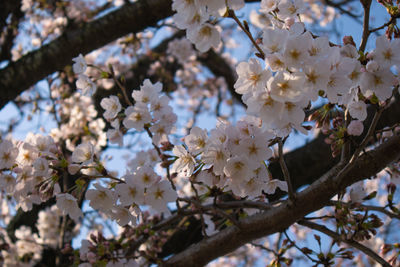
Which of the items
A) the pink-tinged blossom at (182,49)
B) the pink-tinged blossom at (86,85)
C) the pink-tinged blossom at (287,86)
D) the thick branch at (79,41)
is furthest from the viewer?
the pink-tinged blossom at (182,49)

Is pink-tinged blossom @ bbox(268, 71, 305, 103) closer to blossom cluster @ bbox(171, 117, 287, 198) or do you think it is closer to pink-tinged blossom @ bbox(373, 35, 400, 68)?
blossom cluster @ bbox(171, 117, 287, 198)

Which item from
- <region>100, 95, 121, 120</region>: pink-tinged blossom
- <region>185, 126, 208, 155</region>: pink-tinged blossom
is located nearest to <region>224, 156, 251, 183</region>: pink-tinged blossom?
<region>185, 126, 208, 155</region>: pink-tinged blossom

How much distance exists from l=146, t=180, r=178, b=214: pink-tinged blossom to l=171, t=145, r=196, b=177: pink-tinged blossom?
0.25 feet

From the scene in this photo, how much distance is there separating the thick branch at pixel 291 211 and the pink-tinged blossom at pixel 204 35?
0.73 metres

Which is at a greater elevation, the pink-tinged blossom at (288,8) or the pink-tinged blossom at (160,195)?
the pink-tinged blossom at (288,8)

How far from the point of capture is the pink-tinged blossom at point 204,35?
44.7 inches

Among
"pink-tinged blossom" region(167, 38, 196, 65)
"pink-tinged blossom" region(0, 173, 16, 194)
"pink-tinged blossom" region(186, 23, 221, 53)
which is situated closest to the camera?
"pink-tinged blossom" region(186, 23, 221, 53)

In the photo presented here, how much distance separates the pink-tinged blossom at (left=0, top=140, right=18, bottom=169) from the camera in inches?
59.1

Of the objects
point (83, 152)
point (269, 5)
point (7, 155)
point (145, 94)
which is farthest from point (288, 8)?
point (7, 155)

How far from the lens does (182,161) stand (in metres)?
1.36

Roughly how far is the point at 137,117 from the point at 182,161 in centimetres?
38

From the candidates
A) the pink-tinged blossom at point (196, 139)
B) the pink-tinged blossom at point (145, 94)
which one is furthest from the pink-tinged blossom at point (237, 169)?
the pink-tinged blossom at point (145, 94)

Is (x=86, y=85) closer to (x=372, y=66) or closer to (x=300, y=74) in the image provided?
(x=300, y=74)

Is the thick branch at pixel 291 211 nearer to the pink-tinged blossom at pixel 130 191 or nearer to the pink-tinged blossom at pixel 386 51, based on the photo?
the pink-tinged blossom at pixel 386 51
